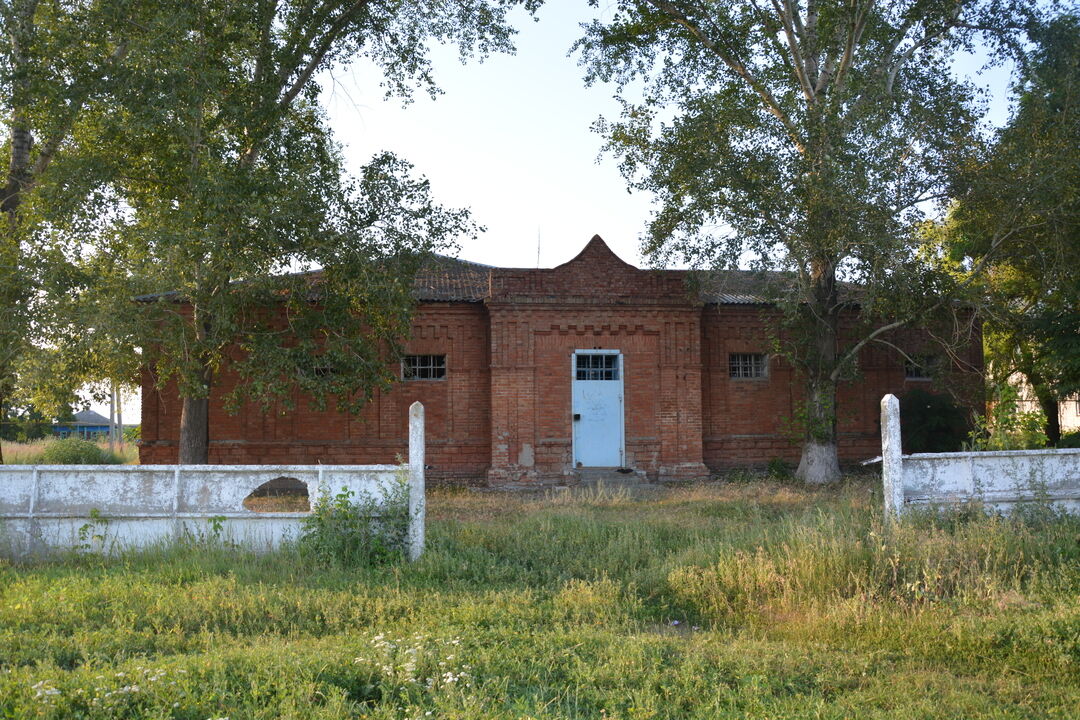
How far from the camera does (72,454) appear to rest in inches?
885

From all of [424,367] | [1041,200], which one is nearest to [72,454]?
[424,367]

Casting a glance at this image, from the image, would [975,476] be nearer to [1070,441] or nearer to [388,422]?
[388,422]

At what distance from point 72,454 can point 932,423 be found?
72.2ft

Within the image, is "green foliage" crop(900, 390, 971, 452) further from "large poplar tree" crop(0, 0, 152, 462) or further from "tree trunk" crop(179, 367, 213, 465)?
"large poplar tree" crop(0, 0, 152, 462)

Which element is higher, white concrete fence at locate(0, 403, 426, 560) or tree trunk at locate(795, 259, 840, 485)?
tree trunk at locate(795, 259, 840, 485)

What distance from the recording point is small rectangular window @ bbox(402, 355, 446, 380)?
1989cm

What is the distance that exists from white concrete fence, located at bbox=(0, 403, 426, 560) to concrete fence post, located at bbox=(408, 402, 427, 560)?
0.02 metres

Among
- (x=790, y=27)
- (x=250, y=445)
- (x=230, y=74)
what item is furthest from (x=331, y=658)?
(x=790, y=27)

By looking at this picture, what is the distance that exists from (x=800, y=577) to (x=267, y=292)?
11.3 m

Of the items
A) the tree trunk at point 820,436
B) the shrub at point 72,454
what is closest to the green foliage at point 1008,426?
the tree trunk at point 820,436

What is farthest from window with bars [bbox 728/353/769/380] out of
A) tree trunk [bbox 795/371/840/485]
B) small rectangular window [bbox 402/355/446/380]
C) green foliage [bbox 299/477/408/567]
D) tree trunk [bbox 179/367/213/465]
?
green foliage [bbox 299/477/408/567]

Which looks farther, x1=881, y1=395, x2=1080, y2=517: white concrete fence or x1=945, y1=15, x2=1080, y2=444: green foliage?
x1=945, y1=15, x2=1080, y2=444: green foliage

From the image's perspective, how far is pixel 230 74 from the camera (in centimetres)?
1547

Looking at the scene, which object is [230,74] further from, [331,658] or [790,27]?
[331,658]
